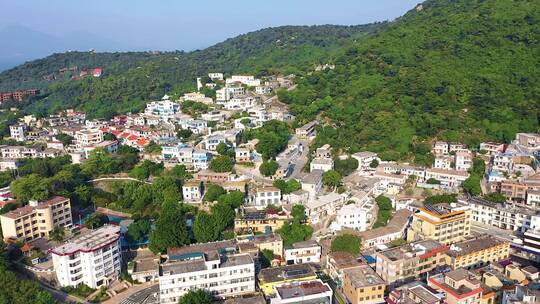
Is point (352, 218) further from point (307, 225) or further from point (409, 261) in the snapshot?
point (409, 261)

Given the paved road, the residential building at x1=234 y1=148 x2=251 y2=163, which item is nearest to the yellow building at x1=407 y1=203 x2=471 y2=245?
the paved road

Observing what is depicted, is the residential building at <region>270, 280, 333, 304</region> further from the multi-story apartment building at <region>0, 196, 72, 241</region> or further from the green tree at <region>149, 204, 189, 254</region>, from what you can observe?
the multi-story apartment building at <region>0, 196, 72, 241</region>

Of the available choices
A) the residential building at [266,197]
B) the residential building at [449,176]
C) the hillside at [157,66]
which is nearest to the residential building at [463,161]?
the residential building at [449,176]

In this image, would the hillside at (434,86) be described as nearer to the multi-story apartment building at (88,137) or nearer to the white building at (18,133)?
the multi-story apartment building at (88,137)

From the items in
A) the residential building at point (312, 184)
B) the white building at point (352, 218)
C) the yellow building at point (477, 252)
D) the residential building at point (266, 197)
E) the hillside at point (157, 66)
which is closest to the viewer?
the yellow building at point (477, 252)

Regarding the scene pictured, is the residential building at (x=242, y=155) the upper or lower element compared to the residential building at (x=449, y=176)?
upper

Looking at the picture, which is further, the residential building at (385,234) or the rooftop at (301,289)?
the residential building at (385,234)

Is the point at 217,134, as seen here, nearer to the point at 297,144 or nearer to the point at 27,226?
the point at 297,144

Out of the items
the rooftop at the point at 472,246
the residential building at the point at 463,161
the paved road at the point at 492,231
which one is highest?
the residential building at the point at 463,161
